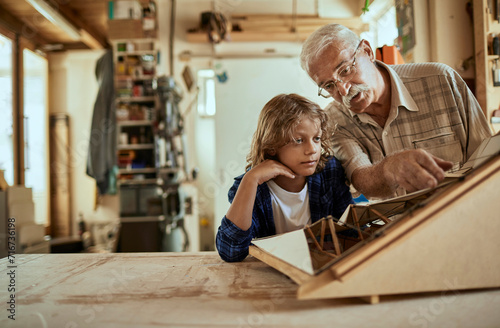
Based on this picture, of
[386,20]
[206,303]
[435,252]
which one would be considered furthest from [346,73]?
[386,20]

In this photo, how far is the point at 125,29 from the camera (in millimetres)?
3986

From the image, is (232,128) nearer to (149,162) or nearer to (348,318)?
(149,162)

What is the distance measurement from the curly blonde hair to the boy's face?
0.06 feet

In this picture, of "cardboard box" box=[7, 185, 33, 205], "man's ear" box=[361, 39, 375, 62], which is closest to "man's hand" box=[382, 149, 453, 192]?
"man's ear" box=[361, 39, 375, 62]

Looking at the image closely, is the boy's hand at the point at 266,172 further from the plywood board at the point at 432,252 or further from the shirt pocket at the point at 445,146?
the shirt pocket at the point at 445,146

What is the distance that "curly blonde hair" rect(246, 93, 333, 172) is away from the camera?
3.61 feet

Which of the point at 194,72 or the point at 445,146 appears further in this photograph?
the point at 194,72

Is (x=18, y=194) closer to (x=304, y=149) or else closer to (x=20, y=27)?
(x=20, y=27)

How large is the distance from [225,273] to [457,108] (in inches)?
39.1

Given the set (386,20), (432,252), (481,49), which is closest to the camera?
(432,252)

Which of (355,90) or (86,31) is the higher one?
(86,31)

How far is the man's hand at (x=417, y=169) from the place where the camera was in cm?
69

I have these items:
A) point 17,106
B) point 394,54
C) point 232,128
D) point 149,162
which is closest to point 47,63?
point 17,106

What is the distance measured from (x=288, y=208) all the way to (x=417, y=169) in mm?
498
